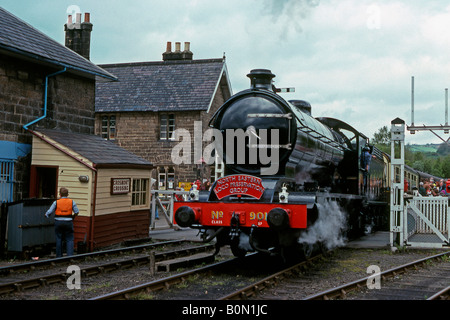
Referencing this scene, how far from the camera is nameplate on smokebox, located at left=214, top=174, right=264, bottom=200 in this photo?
27.5 ft

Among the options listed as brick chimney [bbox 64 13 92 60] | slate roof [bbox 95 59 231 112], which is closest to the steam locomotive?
brick chimney [bbox 64 13 92 60]

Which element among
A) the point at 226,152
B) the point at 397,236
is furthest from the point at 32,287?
the point at 397,236

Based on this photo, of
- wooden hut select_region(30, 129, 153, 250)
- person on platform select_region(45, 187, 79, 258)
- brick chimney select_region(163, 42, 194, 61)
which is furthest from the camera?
brick chimney select_region(163, 42, 194, 61)

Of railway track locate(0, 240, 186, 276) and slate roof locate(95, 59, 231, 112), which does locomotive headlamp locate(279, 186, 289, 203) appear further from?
slate roof locate(95, 59, 231, 112)

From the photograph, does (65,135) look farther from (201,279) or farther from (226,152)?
(201,279)

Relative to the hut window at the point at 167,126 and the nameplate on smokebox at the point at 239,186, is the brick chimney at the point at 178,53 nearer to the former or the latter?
the hut window at the point at 167,126

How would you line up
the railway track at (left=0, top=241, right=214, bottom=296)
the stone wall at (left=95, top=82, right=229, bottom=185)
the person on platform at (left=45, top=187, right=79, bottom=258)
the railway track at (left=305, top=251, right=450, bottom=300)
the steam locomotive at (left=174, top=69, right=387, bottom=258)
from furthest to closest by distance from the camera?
the stone wall at (left=95, top=82, right=229, bottom=185), the person on platform at (left=45, top=187, right=79, bottom=258), the steam locomotive at (left=174, top=69, right=387, bottom=258), the railway track at (left=0, top=241, right=214, bottom=296), the railway track at (left=305, top=251, right=450, bottom=300)

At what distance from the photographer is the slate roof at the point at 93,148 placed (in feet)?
39.4

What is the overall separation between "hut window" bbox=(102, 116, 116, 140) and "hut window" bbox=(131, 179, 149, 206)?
12352 millimetres

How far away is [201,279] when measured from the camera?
26.9 feet

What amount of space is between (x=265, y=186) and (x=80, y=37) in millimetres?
11240

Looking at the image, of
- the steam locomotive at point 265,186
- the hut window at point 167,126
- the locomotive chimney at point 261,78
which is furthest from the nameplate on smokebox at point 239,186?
the hut window at point 167,126

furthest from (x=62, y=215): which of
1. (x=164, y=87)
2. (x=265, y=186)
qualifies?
(x=164, y=87)

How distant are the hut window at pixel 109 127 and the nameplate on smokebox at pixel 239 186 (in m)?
18.2
